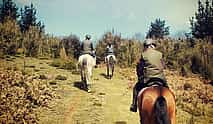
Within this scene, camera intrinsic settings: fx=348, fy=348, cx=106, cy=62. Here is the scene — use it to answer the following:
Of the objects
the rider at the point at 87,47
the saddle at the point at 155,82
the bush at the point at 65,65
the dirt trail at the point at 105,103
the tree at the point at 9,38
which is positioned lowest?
the dirt trail at the point at 105,103

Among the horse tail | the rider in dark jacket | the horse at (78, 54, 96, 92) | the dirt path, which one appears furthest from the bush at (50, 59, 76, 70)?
the horse tail

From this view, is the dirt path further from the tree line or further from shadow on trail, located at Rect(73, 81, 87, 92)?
the tree line

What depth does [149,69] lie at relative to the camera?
9.75 meters

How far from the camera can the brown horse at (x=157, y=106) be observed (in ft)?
28.2

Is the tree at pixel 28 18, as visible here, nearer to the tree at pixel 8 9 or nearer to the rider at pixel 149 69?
the tree at pixel 8 9

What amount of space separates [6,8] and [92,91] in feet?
119

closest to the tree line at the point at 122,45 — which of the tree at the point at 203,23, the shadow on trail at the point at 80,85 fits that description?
the tree at the point at 203,23

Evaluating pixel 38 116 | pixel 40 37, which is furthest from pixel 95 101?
pixel 40 37

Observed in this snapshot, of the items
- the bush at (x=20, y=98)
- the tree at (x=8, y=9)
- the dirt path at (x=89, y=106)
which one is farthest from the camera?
the tree at (x=8, y=9)

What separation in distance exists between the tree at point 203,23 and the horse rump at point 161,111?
31.3 metres

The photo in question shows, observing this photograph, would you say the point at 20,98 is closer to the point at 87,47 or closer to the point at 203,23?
the point at 87,47

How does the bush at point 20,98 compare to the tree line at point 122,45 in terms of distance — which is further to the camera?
the tree line at point 122,45

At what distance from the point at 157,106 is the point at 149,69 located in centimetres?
138

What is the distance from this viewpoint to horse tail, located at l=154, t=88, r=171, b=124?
28.1 feet
